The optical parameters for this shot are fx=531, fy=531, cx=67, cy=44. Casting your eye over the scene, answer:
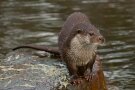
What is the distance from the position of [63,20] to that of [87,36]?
246 inches

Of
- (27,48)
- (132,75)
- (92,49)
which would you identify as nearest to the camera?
(92,49)

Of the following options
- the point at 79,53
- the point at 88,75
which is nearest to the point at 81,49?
the point at 79,53

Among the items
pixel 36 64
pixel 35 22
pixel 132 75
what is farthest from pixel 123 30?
pixel 36 64

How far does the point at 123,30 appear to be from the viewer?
10.6 meters

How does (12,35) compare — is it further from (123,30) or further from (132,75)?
(132,75)

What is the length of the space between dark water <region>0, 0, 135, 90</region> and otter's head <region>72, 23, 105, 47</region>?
0.60 metres

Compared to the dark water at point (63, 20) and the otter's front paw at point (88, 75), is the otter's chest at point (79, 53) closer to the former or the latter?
the otter's front paw at point (88, 75)

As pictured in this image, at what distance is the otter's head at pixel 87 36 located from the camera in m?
5.12

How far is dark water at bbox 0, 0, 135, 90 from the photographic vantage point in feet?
26.6

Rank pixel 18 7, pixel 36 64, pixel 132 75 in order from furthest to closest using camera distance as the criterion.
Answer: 1. pixel 18 7
2. pixel 132 75
3. pixel 36 64

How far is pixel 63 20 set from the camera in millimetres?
11438

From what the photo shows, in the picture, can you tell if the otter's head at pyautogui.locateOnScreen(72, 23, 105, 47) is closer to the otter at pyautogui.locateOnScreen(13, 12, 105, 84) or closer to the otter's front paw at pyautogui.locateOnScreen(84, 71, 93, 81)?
the otter at pyautogui.locateOnScreen(13, 12, 105, 84)

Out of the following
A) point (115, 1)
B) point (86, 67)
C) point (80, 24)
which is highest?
point (80, 24)

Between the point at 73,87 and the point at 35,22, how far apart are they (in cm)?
591
